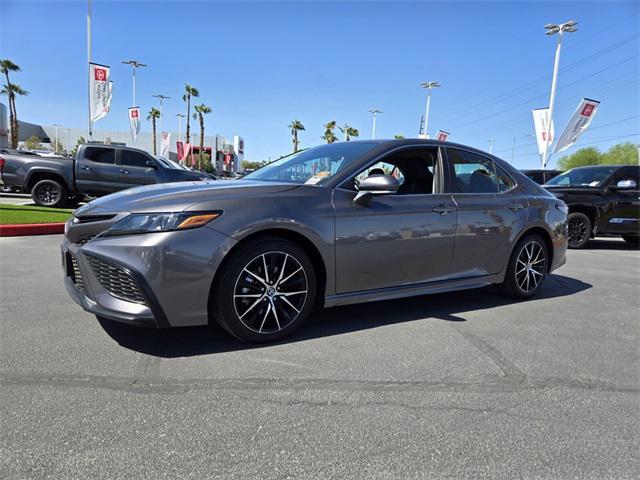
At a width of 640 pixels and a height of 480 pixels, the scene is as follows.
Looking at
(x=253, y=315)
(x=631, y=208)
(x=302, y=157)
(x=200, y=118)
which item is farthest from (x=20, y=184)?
(x=200, y=118)

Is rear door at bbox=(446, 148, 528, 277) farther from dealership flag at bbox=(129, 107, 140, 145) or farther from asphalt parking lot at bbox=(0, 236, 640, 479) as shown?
dealership flag at bbox=(129, 107, 140, 145)

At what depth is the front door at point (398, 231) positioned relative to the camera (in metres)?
3.50

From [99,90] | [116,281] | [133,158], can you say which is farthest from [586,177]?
[99,90]

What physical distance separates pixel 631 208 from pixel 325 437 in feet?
31.3

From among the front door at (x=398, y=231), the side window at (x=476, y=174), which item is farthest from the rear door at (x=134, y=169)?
the side window at (x=476, y=174)

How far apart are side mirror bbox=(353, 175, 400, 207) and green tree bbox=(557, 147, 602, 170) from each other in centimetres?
8620

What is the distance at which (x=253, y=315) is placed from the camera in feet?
10.5

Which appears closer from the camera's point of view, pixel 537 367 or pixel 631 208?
pixel 537 367

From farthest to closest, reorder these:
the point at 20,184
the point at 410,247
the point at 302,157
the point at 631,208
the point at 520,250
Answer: the point at 20,184
the point at 631,208
the point at 520,250
the point at 302,157
the point at 410,247

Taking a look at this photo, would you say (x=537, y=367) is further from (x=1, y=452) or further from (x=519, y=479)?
(x=1, y=452)

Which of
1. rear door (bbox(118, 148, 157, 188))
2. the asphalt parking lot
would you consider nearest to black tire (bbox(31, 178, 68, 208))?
rear door (bbox(118, 148, 157, 188))

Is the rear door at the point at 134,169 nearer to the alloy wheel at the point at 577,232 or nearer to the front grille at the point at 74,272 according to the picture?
the front grille at the point at 74,272

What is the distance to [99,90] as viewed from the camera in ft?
71.4

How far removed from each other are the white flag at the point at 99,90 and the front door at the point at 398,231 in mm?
21646
